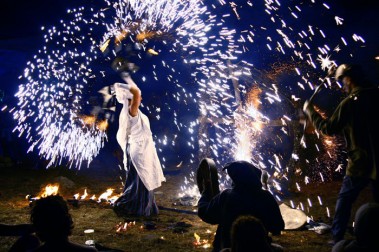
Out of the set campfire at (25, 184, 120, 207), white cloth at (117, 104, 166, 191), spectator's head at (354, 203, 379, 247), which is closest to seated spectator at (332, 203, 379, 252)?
spectator's head at (354, 203, 379, 247)

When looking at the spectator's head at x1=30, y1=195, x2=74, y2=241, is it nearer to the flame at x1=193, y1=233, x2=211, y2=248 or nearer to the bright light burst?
the flame at x1=193, y1=233, x2=211, y2=248

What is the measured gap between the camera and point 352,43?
34.3 feet

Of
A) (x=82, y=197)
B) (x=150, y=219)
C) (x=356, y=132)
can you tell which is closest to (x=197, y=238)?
(x=150, y=219)

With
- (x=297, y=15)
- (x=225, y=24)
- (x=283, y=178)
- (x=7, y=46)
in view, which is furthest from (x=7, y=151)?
(x=297, y=15)

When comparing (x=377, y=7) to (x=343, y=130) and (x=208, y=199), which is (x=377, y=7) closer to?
(x=343, y=130)

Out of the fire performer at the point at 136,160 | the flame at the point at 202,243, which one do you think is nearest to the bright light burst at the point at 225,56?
the fire performer at the point at 136,160

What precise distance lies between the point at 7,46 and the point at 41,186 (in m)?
10.0

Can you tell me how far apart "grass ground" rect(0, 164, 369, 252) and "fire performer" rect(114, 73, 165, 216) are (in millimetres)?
334

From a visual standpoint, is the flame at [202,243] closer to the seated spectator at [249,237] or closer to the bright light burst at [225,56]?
the seated spectator at [249,237]

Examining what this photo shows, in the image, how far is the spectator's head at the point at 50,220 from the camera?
7.93 ft

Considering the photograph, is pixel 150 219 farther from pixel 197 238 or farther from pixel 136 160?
pixel 197 238

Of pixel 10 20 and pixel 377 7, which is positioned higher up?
pixel 10 20

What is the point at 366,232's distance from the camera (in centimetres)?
249

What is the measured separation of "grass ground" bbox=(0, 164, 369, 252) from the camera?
5.05 metres
